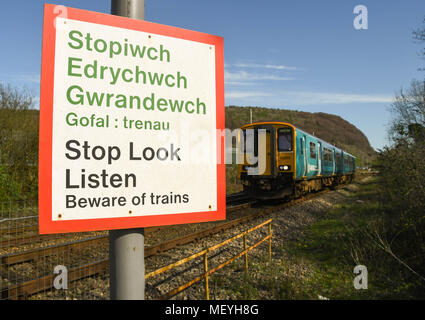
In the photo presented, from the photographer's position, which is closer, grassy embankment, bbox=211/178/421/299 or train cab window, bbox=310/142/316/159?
grassy embankment, bbox=211/178/421/299

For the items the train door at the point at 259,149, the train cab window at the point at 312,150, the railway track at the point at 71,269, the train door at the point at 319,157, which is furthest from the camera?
the train door at the point at 319,157

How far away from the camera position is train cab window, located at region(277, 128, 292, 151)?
1329 cm

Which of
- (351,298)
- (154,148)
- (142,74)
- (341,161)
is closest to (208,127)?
(154,148)

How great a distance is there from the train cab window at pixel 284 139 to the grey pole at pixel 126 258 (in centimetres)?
1209

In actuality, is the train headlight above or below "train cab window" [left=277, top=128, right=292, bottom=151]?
below

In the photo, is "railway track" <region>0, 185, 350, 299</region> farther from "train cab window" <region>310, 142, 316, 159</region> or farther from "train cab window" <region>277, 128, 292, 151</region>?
"train cab window" <region>310, 142, 316, 159</region>

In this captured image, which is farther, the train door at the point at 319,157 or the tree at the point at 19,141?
the train door at the point at 319,157

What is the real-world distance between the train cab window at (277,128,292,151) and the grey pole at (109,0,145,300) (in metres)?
12.1

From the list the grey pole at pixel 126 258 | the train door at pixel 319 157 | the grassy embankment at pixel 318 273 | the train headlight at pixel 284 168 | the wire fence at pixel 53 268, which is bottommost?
the grassy embankment at pixel 318 273

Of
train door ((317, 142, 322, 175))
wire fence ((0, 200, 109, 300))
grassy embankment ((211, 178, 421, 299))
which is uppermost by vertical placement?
train door ((317, 142, 322, 175))

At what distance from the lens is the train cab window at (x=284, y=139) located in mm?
13289

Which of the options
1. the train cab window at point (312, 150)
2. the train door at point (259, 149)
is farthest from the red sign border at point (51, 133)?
the train cab window at point (312, 150)

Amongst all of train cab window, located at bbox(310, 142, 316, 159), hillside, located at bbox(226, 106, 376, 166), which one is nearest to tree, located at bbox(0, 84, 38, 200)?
train cab window, located at bbox(310, 142, 316, 159)

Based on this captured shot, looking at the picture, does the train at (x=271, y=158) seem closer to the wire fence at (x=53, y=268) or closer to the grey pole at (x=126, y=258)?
the wire fence at (x=53, y=268)
